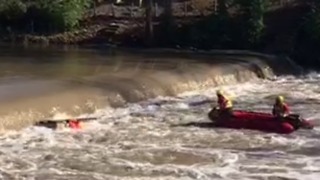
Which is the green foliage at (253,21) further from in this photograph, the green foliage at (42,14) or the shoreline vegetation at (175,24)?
the green foliage at (42,14)

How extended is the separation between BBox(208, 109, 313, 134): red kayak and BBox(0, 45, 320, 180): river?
0.21m

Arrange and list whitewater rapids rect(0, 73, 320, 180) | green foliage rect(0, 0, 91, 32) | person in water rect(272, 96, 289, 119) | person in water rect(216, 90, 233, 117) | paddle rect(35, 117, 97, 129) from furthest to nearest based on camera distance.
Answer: green foliage rect(0, 0, 91, 32) < person in water rect(216, 90, 233, 117) < person in water rect(272, 96, 289, 119) < paddle rect(35, 117, 97, 129) < whitewater rapids rect(0, 73, 320, 180)

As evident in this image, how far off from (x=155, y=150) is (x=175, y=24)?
23.8 metres

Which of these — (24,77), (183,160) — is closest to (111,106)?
(24,77)

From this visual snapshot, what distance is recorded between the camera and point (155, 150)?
1827 centimetres

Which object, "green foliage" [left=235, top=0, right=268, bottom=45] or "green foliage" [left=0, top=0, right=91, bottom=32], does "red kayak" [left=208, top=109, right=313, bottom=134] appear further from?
"green foliage" [left=0, top=0, right=91, bottom=32]

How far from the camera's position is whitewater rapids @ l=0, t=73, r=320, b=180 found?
16.2m

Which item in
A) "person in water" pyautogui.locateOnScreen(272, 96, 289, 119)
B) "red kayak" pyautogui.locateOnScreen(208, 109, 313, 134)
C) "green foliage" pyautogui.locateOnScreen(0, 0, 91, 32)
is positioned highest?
"green foliage" pyautogui.locateOnScreen(0, 0, 91, 32)

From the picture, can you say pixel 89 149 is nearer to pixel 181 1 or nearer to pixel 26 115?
pixel 26 115

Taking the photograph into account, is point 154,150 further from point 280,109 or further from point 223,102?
point 280,109

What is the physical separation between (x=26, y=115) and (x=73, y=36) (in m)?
24.3

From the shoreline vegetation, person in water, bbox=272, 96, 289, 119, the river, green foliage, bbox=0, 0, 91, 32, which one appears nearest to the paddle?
the river

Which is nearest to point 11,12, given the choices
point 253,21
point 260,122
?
point 253,21

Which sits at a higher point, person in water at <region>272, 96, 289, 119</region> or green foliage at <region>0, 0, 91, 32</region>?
green foliage at <region>0, 0, 91, 32</region>
